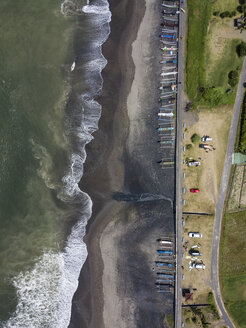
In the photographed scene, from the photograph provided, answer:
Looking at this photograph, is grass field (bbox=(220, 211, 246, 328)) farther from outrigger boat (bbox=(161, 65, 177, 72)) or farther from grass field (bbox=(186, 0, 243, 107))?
outrigger boat (bbox=(161, 65, 177, 72))

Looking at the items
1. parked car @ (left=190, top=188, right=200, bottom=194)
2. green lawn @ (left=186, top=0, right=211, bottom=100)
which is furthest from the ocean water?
parked car @ (left=190, top=188, right=200, bottom=194)

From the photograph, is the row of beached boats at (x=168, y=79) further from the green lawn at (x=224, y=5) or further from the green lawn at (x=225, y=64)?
the green lawn at (x=224, y=5)

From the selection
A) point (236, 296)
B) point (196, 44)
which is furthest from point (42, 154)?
point (236, 296)

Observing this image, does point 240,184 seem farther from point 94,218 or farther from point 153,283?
point 94,218

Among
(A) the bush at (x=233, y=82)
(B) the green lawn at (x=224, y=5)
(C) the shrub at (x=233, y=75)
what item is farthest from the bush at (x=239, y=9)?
(A) the bush at (x=233, y=82)

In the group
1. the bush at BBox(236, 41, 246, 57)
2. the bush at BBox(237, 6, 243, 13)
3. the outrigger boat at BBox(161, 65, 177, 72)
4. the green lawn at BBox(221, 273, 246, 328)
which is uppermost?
the bush at BBox(237, 6, 243, 13)
